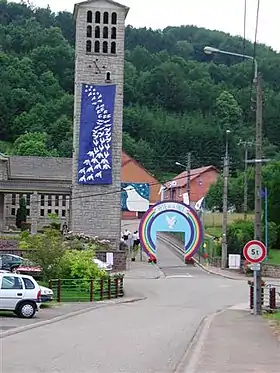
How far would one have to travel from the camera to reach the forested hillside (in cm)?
11938

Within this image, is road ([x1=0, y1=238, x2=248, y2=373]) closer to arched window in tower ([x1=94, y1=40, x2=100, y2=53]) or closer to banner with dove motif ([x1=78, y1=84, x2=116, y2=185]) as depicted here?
banner with dove motif ([x1=78, y1=84, x2=116, y2=185])

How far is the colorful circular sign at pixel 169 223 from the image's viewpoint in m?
60.4

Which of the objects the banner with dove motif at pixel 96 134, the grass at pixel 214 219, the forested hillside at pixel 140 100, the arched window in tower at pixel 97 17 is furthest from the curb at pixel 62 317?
the forested hillside at pixel 140 100

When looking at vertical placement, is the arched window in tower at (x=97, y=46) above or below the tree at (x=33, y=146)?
above

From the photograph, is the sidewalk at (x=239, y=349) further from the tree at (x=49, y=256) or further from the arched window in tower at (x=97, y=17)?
the arched window in tower at (x=97, y=17)

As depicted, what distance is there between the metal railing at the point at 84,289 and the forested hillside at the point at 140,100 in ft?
233

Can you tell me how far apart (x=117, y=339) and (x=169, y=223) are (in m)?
42.2

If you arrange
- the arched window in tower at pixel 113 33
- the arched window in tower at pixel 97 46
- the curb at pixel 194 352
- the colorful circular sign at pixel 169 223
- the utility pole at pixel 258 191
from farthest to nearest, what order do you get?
the arched window in tower at pixel 113 33
the arched window in tower at pixel 97 46
the colorful circular sign at pixel 169 223
the utility pole at pixel 258 191
the curb at pixel 194 352

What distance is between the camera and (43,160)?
80062mm

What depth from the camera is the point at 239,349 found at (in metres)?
16.8

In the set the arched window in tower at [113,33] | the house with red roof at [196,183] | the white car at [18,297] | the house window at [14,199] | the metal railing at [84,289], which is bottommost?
the metal railing at [84,289]

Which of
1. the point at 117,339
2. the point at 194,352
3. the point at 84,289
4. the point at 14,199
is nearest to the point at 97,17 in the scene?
the point at 14,199

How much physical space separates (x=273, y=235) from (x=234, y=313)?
120 feet

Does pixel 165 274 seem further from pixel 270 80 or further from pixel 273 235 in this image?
pixel 270 80
